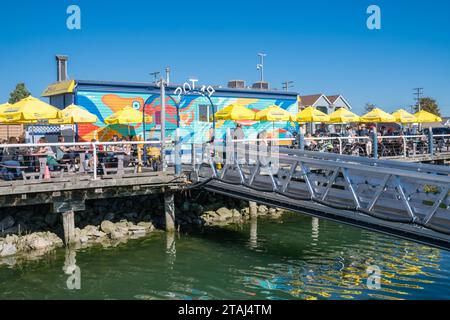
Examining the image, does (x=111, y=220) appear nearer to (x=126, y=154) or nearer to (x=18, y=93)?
(x=126, y=154)

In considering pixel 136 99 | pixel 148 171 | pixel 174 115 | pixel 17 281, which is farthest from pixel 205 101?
pixel 17 281

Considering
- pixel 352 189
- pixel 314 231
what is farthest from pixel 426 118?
pixel 352 189

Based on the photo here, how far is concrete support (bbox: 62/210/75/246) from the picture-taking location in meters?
12.8

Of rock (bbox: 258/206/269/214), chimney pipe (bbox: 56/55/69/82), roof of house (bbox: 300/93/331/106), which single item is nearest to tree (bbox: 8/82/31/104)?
roof of house (bbox: 300/93/331/106)

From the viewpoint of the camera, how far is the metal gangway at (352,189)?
8.26 metres

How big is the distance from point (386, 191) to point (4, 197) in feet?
27.7

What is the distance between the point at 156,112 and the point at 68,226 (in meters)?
7.00

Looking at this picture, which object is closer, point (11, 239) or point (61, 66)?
point (11, 239)

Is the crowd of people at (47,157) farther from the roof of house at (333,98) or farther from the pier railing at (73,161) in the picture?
the roof of house at (333,98)

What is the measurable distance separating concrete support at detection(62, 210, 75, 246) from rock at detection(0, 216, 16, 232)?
1.30 m

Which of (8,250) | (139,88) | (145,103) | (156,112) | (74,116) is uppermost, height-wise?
(139,88)

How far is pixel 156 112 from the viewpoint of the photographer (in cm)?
1881
